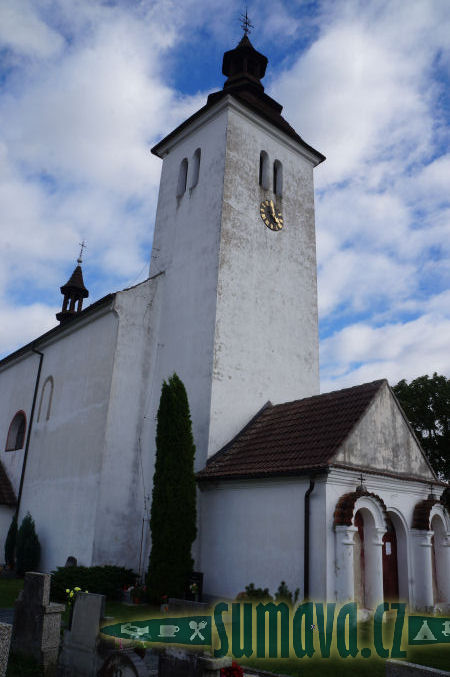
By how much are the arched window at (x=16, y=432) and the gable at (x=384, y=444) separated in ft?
49.2

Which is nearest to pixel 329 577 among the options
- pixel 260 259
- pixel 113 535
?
pixel 113 535

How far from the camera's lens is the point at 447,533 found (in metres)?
13.5

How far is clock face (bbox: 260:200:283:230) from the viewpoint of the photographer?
59.9ft

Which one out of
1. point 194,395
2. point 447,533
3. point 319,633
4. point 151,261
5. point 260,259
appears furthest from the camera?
point 151,261

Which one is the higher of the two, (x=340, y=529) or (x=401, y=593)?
(x=340, y=529)

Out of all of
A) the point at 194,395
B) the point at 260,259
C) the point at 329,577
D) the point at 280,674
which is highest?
the point at 260,259

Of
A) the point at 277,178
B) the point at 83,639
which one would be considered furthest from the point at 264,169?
the point at 83,639

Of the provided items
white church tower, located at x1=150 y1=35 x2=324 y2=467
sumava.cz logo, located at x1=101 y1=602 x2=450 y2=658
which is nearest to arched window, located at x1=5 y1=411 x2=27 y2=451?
white church tower, located at x1=150 y1=35 x2=324 y2=467

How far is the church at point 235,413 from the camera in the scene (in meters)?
11.7

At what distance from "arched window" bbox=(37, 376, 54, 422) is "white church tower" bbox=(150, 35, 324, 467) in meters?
5.52

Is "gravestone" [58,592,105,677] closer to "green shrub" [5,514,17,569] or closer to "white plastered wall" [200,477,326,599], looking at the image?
"white plastered wall" [200,477,326,599]

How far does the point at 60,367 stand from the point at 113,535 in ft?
23.9

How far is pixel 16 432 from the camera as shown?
76.2 ft

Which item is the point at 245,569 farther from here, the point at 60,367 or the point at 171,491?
the point at 60,367
